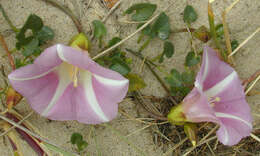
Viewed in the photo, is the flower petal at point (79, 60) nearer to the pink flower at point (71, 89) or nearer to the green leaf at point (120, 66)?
the pink flower at point (71, 89)

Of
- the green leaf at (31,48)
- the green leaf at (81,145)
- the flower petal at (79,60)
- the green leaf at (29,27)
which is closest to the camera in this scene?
the flower petal at (79,60)

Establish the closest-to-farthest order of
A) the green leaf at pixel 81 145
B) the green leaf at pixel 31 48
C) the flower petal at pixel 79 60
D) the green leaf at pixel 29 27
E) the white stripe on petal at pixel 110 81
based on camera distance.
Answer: the flower petal at pixel 79 60
the white stripe on petal at pixel 110 81
the green leaf at pixel 29 27
the green leaf at pixel 31 48
the green leaf at pixel 81 145

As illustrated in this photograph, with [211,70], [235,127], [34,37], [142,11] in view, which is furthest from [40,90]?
[235,127]

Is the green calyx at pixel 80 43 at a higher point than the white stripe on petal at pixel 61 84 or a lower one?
higher

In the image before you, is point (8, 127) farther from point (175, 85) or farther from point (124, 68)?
point (175, 85)

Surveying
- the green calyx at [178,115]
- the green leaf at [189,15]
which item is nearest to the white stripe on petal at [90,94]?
the green calyx at [178,115]

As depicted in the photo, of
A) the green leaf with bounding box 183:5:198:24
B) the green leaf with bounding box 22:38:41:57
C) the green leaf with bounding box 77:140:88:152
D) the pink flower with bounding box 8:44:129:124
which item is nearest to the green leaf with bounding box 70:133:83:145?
the green leaf with bounding box 77:140:88:152

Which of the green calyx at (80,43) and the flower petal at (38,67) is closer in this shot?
the flower petal at (38,67)

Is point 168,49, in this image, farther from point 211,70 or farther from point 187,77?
point 211,70
